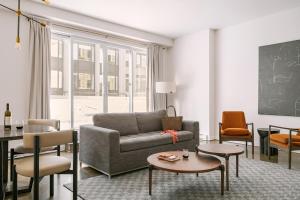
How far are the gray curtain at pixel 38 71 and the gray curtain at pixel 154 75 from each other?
2739 mm

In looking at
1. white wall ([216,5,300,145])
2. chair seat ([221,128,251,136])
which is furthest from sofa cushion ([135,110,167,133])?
white wall ([216,5,300,145])

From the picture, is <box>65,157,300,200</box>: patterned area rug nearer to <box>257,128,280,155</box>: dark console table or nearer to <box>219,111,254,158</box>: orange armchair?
<box>219,111,254,158</box>: orange armchair

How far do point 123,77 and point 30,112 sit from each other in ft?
8.38

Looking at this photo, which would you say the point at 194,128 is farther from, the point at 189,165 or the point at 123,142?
the point at 189,165

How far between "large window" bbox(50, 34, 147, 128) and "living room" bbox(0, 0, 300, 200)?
26 millimetres

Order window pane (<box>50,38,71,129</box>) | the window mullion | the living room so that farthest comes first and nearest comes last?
the window mullion → window pane (<box>50,38,71,129</box>) → the living room

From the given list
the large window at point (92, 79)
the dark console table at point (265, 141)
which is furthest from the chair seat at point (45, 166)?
the dark console table at point (265, 141)

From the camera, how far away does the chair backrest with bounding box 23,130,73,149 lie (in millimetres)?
1941

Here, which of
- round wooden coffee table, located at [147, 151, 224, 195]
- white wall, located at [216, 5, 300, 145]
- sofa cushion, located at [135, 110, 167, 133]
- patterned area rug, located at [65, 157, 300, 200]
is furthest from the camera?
white wall, located at [216, 5, 300, 145]

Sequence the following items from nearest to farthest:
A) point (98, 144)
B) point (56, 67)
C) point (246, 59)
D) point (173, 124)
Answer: point (98, 144), point (173, 124), point (56, 67), point (246, 59)

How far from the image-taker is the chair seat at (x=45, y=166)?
203 centimetres

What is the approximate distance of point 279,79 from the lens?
4.65 m

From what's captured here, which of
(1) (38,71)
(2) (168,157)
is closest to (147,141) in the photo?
(2) (168,157)

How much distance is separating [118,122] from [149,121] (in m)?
0.76
